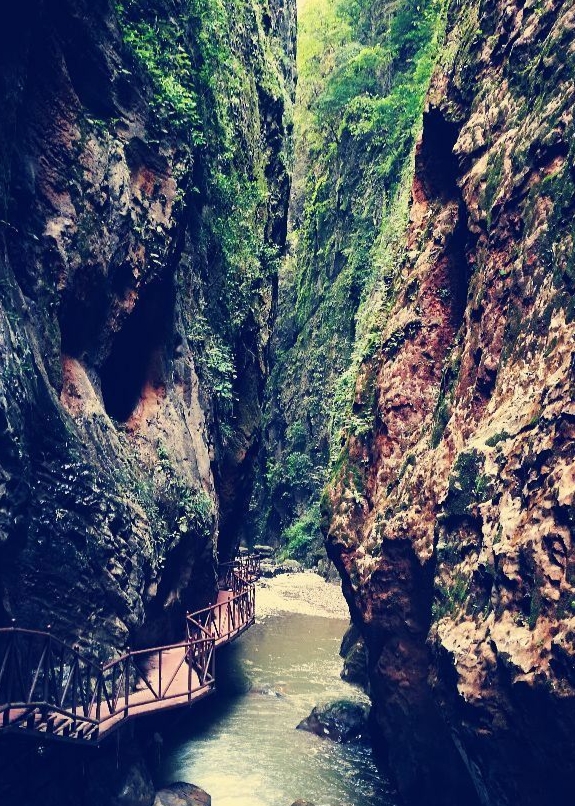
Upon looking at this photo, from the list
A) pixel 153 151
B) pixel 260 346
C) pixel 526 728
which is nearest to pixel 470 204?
pixel 153 151

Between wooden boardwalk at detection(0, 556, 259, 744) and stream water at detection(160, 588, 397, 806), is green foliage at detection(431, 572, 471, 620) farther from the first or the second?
stream water at detection(160, 588, 397, 806)

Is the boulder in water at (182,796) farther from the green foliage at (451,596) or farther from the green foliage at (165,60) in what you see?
the green foliage at (165,60)

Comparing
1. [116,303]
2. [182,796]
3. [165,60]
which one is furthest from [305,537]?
[165,60]

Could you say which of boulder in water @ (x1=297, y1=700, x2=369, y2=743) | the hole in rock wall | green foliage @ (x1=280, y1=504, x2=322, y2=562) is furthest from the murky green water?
green foliage @ (x1=280, y1=504, x2=322, y2=562)

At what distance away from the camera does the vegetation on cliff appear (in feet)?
93.5

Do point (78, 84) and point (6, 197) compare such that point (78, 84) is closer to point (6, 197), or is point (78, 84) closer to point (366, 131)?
point (6, 197)

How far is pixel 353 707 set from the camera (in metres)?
15.6

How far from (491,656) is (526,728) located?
32.6 inches

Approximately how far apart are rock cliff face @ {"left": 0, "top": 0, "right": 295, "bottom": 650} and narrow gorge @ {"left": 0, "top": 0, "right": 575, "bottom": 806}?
53 millimetres

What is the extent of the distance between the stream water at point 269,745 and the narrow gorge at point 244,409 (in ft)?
0.31

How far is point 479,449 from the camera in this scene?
9211mm

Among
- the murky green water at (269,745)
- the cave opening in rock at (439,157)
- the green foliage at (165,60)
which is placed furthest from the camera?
the cave opening in rock at (439,157)

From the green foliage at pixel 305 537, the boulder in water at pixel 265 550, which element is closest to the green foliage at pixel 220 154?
the green foliage at pixel 305 537

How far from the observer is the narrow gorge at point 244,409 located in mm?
8312
